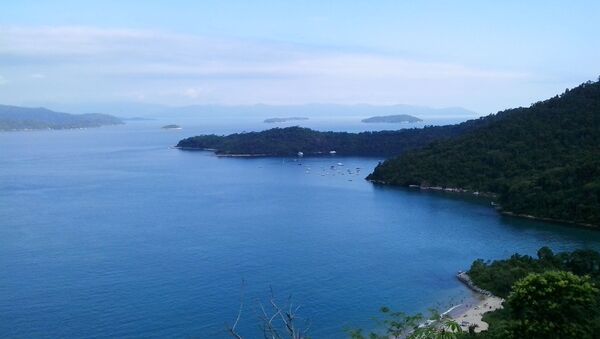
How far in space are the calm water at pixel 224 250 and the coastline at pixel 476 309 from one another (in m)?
0.51

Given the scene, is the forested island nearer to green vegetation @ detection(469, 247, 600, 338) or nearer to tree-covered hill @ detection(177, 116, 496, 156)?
tree-covered hill @ detection(177, 116, 496, 156)

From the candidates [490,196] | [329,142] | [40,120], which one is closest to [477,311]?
[490,196]

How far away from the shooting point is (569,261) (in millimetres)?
17203

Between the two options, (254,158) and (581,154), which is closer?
(581,154)

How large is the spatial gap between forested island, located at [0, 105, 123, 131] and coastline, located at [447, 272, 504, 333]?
135m

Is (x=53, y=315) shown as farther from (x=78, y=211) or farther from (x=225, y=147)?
(x=225, y=147)

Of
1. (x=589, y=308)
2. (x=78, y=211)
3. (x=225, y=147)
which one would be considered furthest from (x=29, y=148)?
(x=589, y=308)

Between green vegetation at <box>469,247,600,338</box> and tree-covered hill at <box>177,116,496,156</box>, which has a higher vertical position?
tree-covered hill at <box>177,116,496,156</box>

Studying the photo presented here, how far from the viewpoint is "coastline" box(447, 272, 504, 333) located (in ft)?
46.7

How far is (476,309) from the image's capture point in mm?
15602

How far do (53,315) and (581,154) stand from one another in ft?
94.5

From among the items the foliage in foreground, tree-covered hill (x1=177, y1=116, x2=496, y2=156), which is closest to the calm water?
the foliage in foreground

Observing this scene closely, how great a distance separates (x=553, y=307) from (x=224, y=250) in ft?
45.8

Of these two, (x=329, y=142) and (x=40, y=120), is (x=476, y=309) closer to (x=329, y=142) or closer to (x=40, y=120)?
(x=329, y=142)
